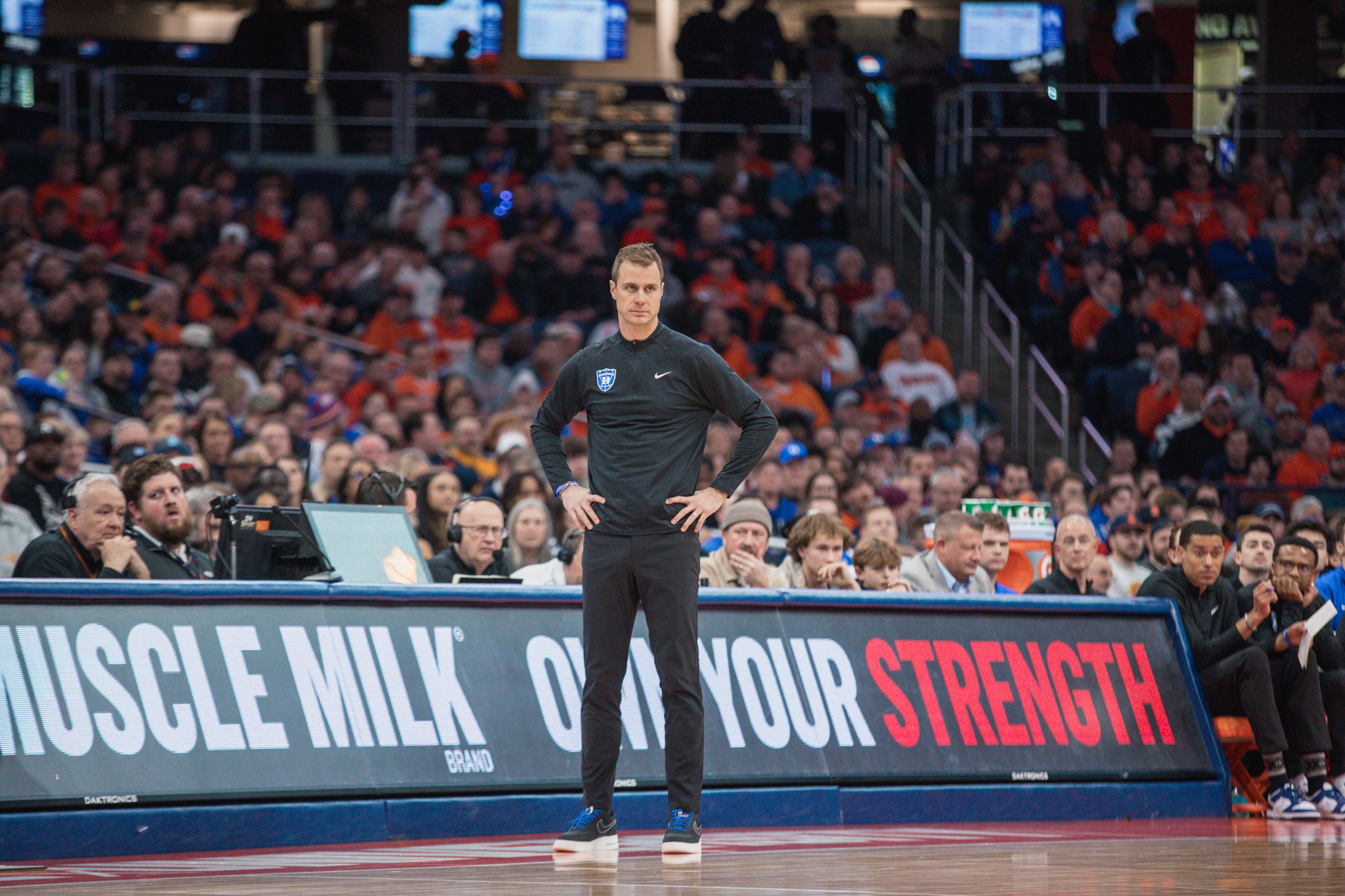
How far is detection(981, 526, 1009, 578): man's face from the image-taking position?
10.1m

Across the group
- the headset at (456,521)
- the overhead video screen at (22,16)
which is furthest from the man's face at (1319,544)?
the overhead video screen at (22,16)

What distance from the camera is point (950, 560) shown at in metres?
9.58

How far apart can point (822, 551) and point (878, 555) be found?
0.95 ft

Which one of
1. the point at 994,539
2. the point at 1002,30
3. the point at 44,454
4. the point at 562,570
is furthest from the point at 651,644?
the point at 1002,30

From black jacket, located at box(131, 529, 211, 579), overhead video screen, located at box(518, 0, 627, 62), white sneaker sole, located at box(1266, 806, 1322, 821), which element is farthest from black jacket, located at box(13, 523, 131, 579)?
overhead video screen, located at box(518, 0, 627, 62)

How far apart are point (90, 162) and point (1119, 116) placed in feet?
38.2

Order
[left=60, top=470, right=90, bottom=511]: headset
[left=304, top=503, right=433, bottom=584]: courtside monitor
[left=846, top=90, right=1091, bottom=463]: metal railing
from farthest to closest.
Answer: [left=846, top=90, right=1091, bottom=463]: metal railing < [left=304, top=503, right=433, bottom=584]: courtside monitor < [left=60, top=470, right=90, bottom=511]: headset

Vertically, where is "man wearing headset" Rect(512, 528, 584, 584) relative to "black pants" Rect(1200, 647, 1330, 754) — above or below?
above

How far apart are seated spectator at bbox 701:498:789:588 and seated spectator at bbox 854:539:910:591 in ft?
1.61

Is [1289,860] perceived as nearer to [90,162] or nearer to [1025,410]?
[1025,410]

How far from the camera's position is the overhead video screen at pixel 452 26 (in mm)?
23594

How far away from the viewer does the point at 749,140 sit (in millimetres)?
19531

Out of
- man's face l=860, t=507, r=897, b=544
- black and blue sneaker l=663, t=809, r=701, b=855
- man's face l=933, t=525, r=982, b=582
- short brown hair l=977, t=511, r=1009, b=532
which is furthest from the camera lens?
man's face l=860, t=507, r=897, b=544

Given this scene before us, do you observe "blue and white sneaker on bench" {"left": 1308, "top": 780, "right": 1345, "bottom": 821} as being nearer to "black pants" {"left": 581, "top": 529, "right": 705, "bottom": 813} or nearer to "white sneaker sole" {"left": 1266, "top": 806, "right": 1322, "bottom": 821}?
"white sneaker sole" {"left": 1266, "top": 806, "right": 1322, "bottom": 821}
